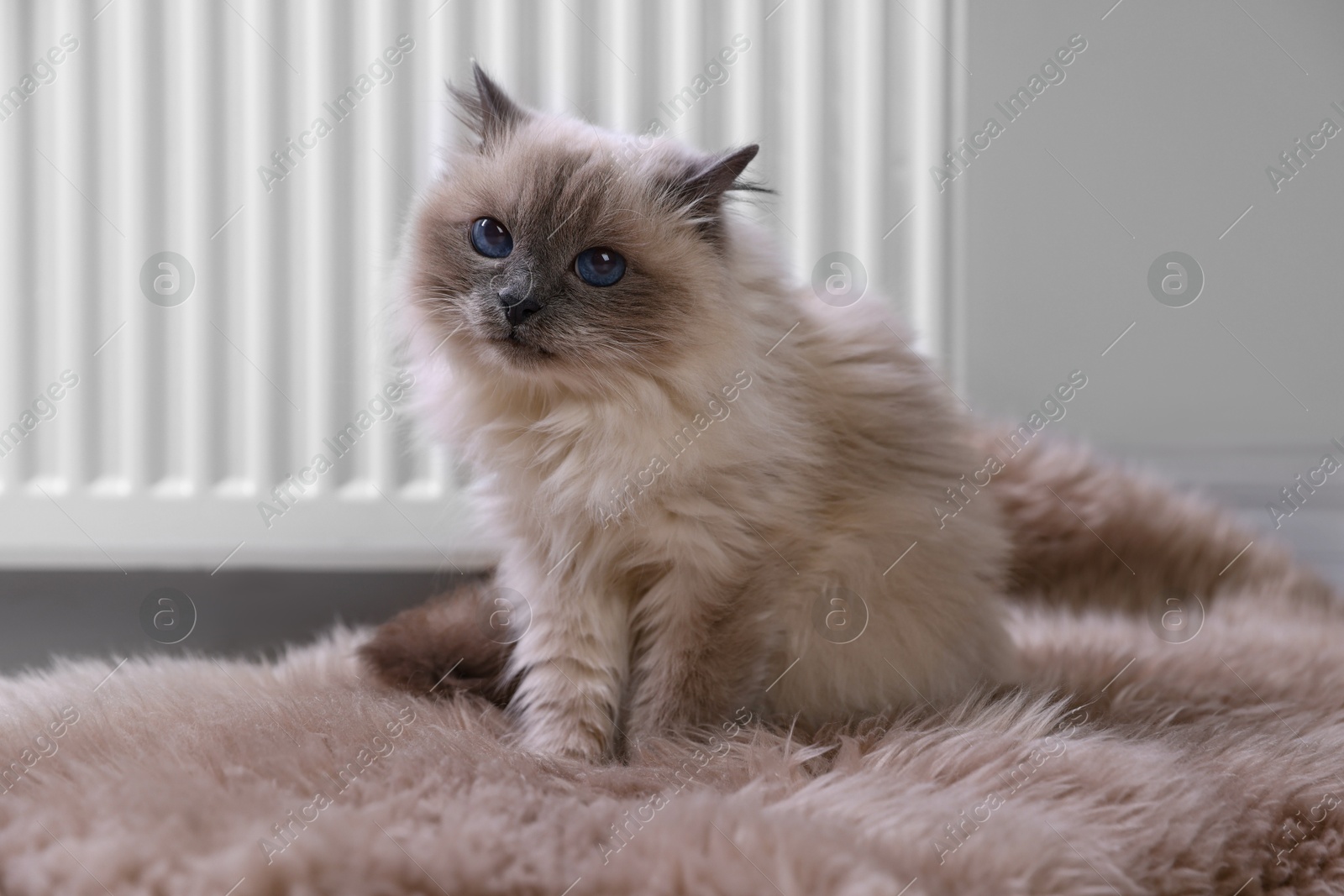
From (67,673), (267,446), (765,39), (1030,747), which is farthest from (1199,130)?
(67,673)

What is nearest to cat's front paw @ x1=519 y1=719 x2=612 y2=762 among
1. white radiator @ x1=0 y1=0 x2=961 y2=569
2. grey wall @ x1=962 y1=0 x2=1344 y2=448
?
white radiator @ x1=0 y1=0 x2=961 y2=569

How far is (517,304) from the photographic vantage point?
1.00 metres

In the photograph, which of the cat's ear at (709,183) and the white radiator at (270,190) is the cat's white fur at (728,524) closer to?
the cat's ear at (709,183)

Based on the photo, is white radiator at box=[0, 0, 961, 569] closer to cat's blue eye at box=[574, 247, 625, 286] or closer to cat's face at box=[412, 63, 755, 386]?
cat's face at box=[412, 63, 755, 386]

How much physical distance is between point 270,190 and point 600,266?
1.02 m

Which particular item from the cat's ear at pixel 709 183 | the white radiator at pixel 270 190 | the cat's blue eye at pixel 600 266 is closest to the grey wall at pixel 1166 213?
the white radiator at pixel 270 190

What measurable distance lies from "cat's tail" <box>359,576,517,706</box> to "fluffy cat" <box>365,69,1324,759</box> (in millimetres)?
20

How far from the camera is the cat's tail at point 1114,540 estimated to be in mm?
1696

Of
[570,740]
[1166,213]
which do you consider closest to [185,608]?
[570,740]

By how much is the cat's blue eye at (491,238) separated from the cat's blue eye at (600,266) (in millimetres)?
82

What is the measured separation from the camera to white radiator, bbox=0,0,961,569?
1757mm

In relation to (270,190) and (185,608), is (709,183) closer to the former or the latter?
(270,190)

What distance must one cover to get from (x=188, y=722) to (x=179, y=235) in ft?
3.50

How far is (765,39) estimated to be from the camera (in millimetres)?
1795
